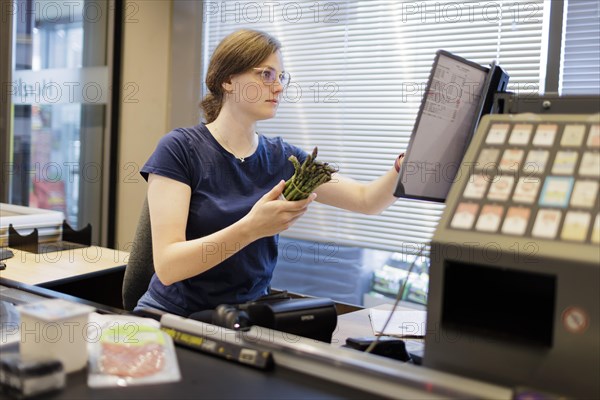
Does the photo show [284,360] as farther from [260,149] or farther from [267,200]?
[260,149]

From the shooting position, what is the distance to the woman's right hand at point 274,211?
146 cm

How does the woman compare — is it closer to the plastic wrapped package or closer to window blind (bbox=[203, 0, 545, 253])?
the plastic wrapped package

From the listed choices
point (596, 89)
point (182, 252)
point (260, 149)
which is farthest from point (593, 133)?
point (596, 89)

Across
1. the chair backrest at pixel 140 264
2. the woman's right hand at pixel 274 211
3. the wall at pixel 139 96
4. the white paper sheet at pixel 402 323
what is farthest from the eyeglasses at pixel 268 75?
the wall at pixel 139 96

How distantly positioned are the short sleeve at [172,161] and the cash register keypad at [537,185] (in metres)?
0.97

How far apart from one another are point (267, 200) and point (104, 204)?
2.61 meters

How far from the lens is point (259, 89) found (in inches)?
71.6

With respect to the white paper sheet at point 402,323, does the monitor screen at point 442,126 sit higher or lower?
higher

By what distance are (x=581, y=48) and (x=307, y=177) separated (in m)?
1.74

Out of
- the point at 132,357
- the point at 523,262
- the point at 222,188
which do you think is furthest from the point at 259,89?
the point at 523,262

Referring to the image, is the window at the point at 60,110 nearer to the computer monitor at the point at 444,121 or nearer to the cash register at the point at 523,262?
the computer monitor at the point at 444,121

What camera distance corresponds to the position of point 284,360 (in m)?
0.93

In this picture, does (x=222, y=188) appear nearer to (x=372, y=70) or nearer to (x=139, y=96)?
(x=372, y=70)

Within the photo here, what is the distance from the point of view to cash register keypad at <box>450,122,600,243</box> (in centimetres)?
82
